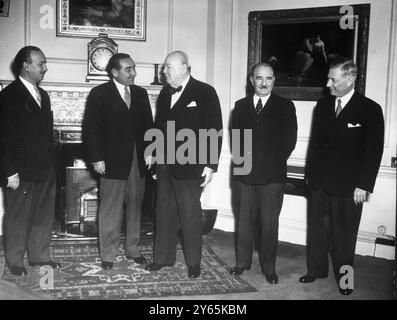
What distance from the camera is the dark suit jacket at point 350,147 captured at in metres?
3.11

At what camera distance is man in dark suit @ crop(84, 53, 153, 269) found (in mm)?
3556

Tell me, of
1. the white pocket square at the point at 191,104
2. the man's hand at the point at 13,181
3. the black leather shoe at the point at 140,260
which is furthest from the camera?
the black leather shoe at the point at 140,260

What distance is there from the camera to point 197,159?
3.46m

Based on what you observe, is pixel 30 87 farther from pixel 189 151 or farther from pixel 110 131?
pixel 189 151

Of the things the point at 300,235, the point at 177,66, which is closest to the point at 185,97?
the point at 177,66

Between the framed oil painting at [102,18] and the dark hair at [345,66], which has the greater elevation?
the framed oil painting at [102,18]

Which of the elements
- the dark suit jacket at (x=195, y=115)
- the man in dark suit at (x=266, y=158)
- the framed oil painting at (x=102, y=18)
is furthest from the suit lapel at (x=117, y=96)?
the framed oil painting at (x=102, y=18)

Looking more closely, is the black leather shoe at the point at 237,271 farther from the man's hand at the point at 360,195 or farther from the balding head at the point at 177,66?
the balding head at the point at 177,66

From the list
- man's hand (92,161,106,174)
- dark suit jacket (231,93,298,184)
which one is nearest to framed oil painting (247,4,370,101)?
dark suit jacket (231,93,298,184)

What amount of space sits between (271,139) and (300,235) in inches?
65.2

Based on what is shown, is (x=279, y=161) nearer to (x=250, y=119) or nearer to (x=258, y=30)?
(x=250, y=119)

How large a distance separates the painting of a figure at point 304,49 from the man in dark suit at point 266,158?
4.00ft

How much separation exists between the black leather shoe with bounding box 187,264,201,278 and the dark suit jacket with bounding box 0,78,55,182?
1.31 meters
